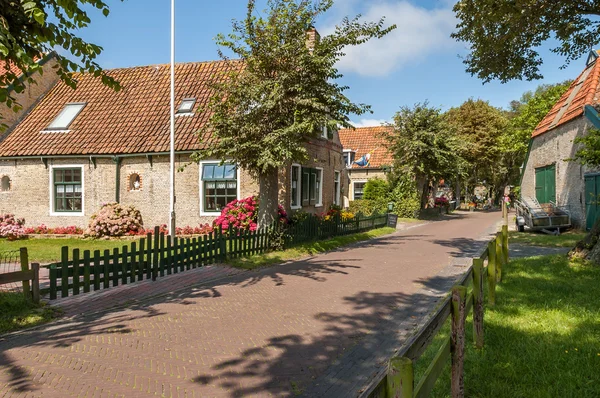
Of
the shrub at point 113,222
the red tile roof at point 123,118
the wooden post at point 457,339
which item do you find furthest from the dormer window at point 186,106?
the wooden post at point 457,339

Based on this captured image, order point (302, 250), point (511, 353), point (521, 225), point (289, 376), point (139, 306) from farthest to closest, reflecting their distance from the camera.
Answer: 1. point (521, 225)
2. point (302, 250)
3. point (139, 306)
4. point (511, 353)
5. point (289, 376)

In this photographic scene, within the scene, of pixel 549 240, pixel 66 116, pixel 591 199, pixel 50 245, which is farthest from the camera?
pixel 66 116

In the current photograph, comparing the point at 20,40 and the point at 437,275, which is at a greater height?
the point at 20,40

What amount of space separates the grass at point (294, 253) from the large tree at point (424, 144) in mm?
11665

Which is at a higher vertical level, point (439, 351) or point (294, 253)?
point (439, 351)

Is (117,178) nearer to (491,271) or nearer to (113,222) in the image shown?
(113,222)

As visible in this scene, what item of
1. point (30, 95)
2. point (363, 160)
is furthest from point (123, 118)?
point (363, 160)

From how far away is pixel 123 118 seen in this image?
18219mm

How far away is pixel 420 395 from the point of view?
2406 millimetres

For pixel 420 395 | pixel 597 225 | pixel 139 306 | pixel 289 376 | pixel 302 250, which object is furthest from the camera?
pixel 302 250

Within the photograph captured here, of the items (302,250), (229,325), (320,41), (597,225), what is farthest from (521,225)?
(229,325)

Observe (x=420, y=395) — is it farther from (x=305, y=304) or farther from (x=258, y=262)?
(x=258, y=262)

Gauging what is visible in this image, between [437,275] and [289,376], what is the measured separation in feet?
20.7

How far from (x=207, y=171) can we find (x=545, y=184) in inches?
673
